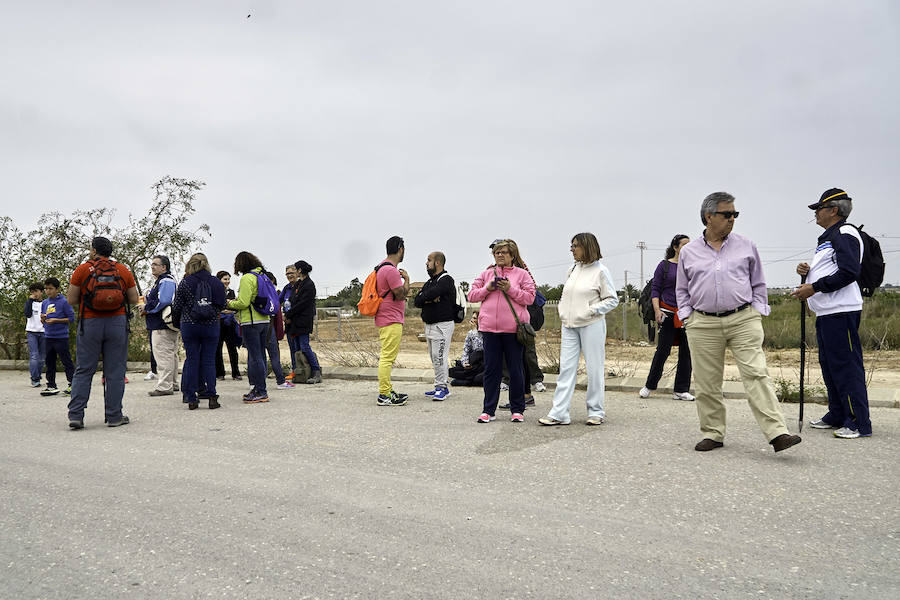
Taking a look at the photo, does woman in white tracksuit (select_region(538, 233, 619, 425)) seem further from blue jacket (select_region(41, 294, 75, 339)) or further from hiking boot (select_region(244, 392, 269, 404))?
blue jacket (select_region(41, 294, 75, 339))

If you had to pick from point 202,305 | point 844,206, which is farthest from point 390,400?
point 844,206

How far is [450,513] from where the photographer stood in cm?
420

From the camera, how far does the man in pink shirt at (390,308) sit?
28.5 feet

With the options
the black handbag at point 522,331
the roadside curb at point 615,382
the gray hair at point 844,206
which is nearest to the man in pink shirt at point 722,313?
the gray hair at point 844,206

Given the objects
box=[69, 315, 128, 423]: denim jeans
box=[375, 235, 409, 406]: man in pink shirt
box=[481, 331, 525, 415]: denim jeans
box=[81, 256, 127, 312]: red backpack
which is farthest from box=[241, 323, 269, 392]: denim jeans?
box=[481, 331, 525, 415]: denim jeans

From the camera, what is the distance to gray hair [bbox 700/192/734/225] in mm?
5637

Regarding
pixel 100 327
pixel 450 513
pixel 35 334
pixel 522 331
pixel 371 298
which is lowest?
pixel 450 513

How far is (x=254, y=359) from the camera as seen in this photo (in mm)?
9438

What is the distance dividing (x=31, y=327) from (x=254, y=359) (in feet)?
16.9

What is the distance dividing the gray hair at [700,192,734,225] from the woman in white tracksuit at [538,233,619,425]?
1.35 metres

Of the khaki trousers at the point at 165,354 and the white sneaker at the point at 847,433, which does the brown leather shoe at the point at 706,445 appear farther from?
the khaki trousers at the point at 165,354

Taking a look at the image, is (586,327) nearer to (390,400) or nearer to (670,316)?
(670,316)

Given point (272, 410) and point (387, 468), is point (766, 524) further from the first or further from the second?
point (272, 410)

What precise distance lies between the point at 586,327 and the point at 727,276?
1.71m
